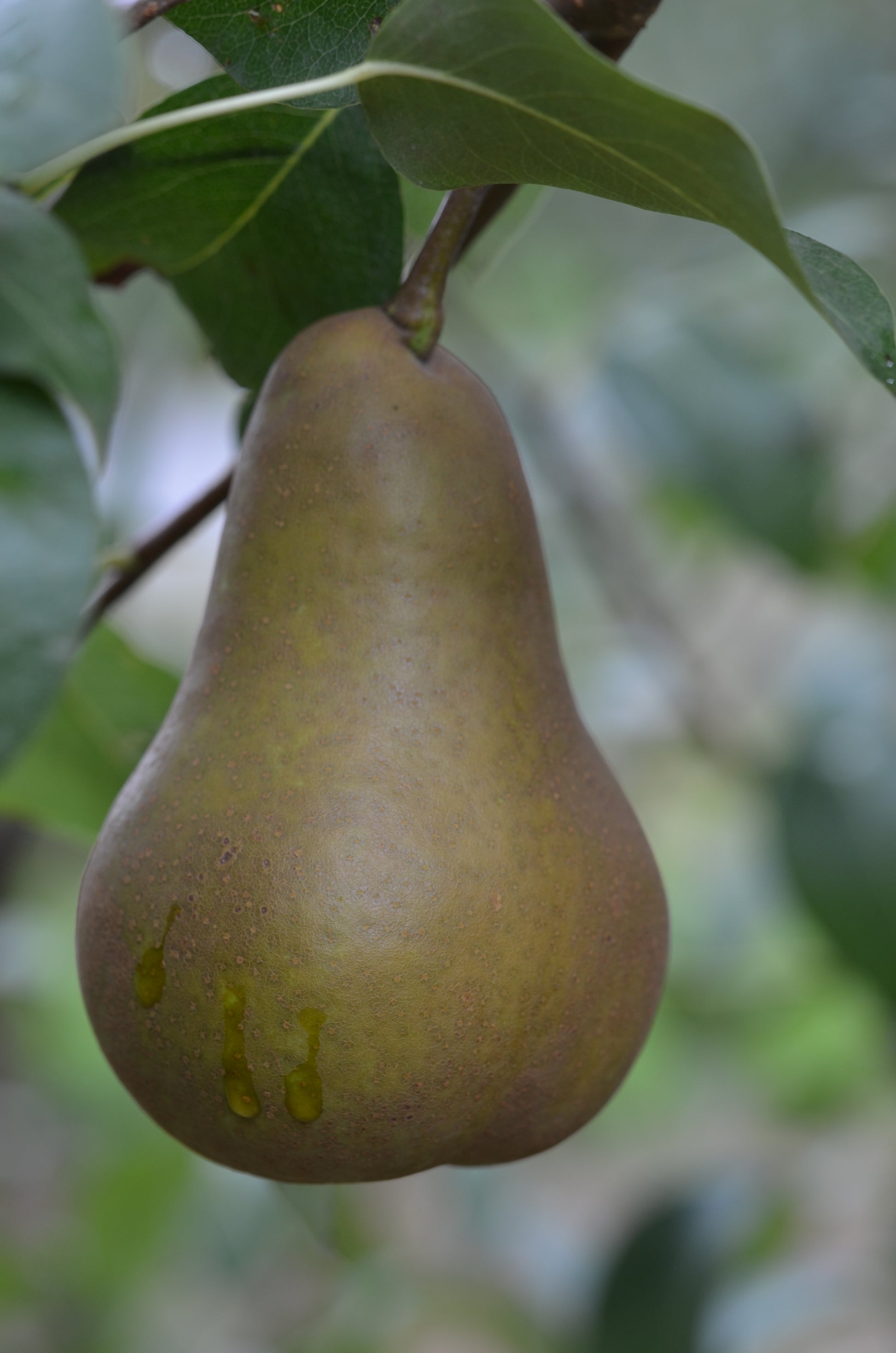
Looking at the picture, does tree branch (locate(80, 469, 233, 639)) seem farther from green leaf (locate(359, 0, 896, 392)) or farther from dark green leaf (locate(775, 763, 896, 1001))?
dark green leaf (locate(775, 763, 896, 1001))

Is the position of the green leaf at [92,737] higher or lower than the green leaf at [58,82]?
lower

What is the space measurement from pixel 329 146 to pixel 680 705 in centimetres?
100

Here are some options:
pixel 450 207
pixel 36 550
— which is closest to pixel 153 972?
pixel 36 550

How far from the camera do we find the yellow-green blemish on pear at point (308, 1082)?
1.16ft

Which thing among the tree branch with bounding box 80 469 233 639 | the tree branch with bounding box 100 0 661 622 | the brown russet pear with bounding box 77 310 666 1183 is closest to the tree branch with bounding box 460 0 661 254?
the tree branch with bounding box 100 0 661 622

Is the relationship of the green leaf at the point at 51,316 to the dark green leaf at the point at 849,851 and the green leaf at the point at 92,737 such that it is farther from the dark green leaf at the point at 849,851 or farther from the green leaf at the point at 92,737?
the dark green leaf at the point at 849,851

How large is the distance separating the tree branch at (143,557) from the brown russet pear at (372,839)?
0.13m

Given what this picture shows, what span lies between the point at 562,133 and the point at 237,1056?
257 mm

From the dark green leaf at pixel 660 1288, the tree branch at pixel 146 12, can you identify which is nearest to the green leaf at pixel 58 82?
the tree branch at pixel 146 12

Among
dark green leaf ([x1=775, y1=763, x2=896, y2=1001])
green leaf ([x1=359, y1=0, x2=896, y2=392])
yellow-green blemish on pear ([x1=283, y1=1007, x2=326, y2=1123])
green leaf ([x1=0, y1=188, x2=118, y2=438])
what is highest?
green leaf ([x1=359, y1=0, x2=896, y2=392])

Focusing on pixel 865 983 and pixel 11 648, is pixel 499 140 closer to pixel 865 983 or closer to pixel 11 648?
pixel 11 648

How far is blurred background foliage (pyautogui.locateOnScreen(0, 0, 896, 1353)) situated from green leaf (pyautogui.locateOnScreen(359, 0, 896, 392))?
21 cm

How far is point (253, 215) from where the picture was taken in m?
0.49

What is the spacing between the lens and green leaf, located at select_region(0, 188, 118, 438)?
412mm
